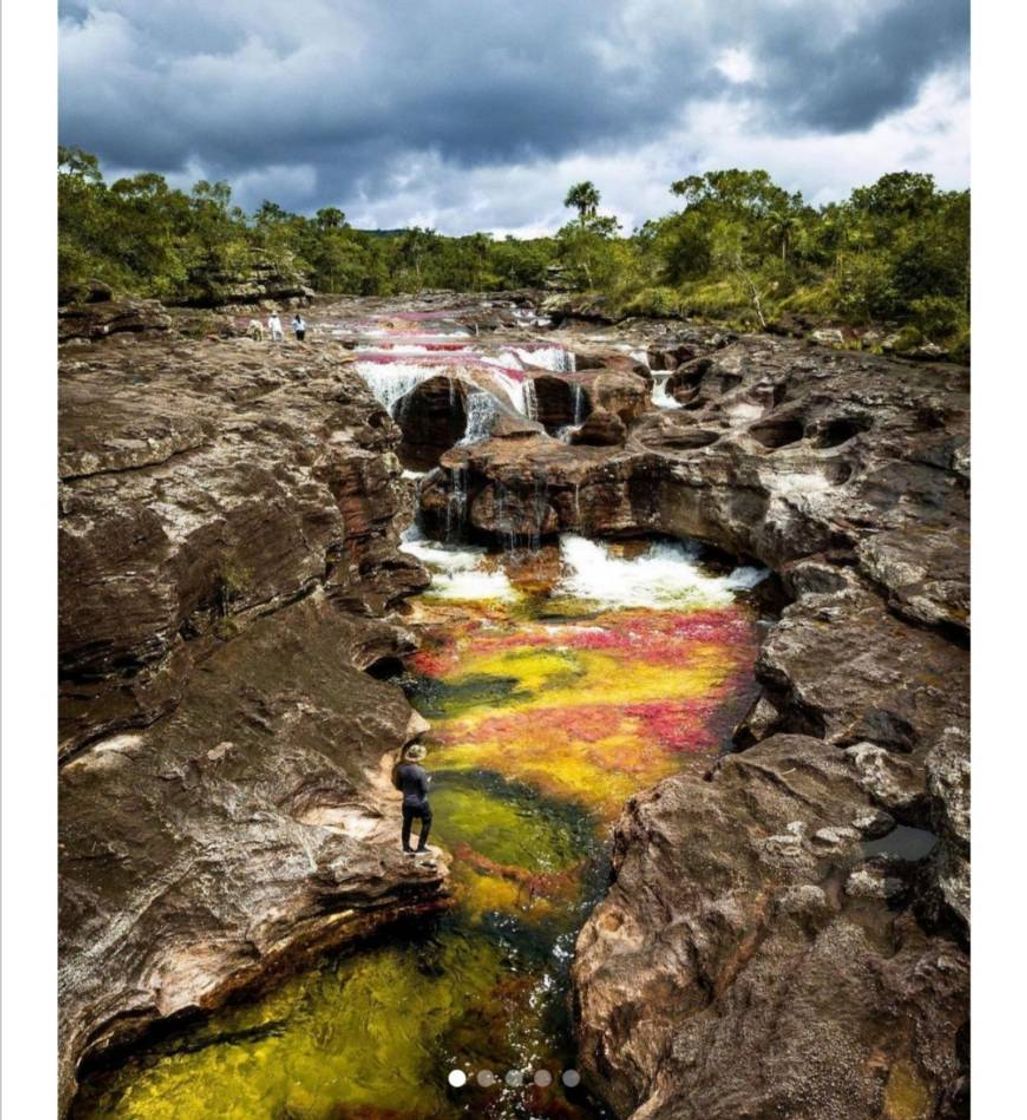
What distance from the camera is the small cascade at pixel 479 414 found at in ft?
100

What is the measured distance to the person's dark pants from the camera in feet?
36.7

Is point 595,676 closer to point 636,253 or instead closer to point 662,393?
point 662,393

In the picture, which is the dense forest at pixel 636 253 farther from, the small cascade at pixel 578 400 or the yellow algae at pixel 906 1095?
the yellow algae at pixel 906 1095

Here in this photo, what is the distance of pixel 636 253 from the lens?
254 feet

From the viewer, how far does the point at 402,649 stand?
59.5 ft

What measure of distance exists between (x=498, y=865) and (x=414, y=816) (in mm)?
1743

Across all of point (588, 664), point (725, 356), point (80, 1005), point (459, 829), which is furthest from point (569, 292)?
point (80, 1005)

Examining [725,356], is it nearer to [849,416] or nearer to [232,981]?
[849,416]

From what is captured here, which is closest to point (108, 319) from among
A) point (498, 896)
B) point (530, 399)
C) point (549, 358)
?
point (530, 399)

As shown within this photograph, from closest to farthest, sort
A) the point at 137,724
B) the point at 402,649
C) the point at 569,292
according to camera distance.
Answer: the point at 137,724
the point at 402,649
the point at 569,292

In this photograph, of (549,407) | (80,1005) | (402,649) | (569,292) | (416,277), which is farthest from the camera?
(416,277)

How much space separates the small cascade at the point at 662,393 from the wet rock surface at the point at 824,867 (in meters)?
14.6

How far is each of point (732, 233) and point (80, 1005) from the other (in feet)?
198

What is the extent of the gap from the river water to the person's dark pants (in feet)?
3.27
